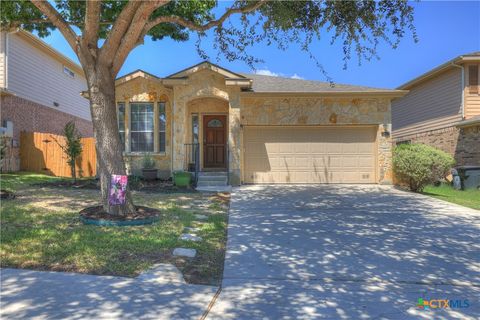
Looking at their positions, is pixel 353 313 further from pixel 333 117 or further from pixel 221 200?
pixel 333 117

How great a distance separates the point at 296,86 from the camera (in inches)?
571

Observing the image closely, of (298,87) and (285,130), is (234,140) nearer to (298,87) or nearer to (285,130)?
(285,130)

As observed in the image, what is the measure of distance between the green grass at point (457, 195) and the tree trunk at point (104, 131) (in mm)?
8940

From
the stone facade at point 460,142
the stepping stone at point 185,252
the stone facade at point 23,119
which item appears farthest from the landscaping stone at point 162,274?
the stone facade at point 460,142

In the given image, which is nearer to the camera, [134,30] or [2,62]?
[134,30]

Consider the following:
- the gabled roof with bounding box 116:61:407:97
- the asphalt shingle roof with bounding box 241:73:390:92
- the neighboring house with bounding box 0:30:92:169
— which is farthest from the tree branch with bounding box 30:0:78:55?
the neighboring house with bounding box 0:30:92:169

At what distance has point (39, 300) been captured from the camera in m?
3.26

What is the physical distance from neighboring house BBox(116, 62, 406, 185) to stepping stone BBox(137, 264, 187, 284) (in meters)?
9.10

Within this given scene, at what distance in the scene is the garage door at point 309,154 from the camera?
13.6 meters

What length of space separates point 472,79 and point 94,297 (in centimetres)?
1733

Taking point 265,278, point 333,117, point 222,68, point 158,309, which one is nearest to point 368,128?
point 333,117

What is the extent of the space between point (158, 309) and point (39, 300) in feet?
3.71

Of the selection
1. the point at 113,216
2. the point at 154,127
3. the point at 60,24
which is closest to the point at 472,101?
the point at 154,127

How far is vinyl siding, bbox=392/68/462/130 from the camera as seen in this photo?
16.0m
